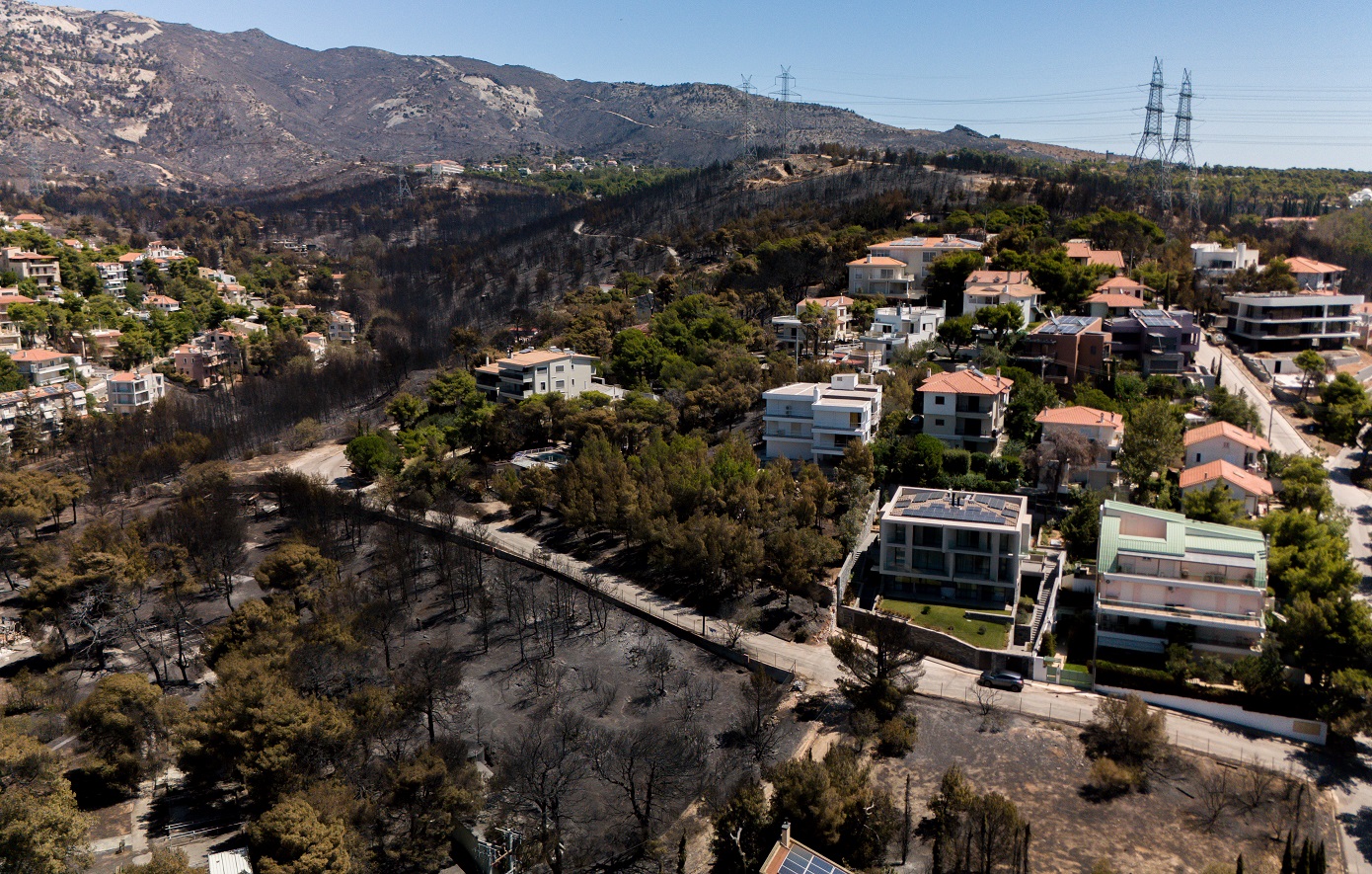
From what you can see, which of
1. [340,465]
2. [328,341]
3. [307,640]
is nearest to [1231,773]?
[307,640]

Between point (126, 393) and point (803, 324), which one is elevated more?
point (803, 324)

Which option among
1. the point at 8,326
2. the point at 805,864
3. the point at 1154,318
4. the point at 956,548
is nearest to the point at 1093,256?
the point at 1154,318

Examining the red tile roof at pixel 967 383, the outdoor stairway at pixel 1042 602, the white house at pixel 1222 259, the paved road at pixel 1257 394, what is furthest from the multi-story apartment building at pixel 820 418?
the white house at pixel 1222 259

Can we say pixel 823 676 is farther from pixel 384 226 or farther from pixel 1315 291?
pixel 384 226

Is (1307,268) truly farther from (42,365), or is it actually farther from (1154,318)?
(42,365)

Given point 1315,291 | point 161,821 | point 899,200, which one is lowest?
point 161,821
